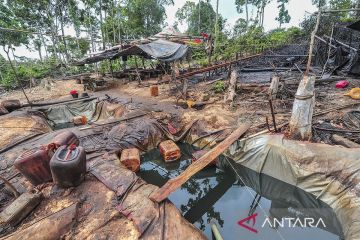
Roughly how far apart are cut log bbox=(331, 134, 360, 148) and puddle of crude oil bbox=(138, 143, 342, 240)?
4.21 feet

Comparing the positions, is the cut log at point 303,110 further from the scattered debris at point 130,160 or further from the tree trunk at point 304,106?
the scattered debris at point 130,160

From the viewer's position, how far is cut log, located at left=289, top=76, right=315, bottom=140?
4.37m

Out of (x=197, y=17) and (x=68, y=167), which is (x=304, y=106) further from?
(x=197, y=17)

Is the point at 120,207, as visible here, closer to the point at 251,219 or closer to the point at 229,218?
the point at 229,218

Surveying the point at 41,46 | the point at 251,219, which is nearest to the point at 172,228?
the point at 251,219

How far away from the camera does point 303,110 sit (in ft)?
14.7

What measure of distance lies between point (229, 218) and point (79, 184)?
320 centimetres

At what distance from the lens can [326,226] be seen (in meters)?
3.85

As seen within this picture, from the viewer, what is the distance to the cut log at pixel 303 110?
14.3 ft

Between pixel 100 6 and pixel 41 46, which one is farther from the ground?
pixel 100 6

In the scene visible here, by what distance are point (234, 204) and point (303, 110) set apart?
8.65ft

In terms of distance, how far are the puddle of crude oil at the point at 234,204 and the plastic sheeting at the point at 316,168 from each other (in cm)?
22

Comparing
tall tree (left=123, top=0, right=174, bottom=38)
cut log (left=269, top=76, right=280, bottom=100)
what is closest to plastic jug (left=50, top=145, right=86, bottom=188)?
cut log (left=269, top=76, right=280, bottom=100)

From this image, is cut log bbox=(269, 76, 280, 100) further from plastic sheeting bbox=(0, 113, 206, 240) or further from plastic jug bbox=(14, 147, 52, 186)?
plastic jug bbox=(14, 147, 52, 186)
